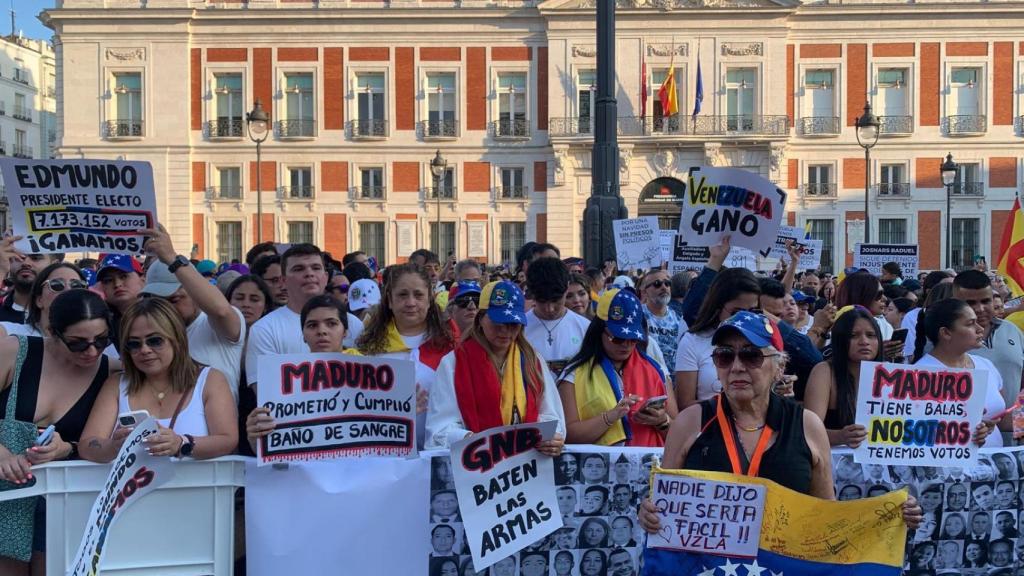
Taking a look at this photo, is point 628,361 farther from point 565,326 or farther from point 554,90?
point 554,90

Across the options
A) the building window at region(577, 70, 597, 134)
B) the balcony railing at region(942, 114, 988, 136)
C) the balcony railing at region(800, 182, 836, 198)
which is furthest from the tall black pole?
the balcony railing at region(942, 114, 988, 136)

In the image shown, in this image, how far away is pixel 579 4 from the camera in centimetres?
3572

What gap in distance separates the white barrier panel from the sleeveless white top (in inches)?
5.8

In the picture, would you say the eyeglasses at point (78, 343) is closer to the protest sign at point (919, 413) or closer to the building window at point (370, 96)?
the protest sign at point (919, 413)

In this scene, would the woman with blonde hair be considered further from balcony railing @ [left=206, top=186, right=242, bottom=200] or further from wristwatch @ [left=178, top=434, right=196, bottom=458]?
balcony railing @ [left=206, top=186, right=242, bottom=200]

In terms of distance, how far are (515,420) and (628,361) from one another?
2.39 feet

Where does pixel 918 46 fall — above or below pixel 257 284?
above

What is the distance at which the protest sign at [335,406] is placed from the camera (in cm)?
Answer: 407

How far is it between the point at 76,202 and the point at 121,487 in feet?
8.42

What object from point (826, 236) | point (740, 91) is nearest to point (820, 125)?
point (740, 91)

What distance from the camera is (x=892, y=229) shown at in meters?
36.7

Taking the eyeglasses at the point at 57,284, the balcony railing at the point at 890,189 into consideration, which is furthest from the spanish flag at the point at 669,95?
the eyeglasses at the point at 57,284

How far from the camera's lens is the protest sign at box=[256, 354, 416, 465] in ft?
13.4

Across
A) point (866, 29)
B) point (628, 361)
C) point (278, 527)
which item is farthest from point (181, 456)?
point (866, 29)
